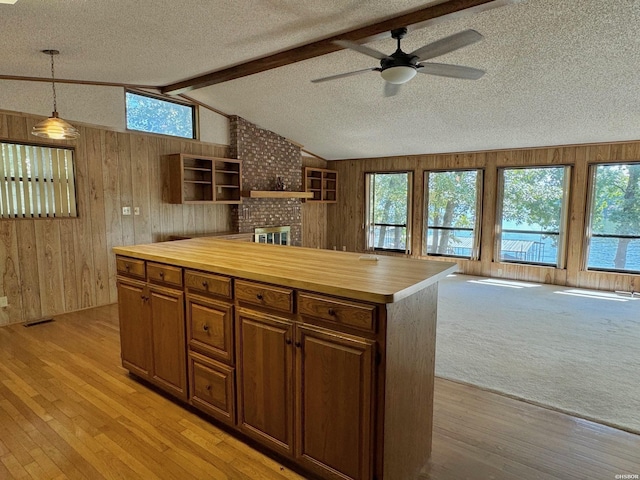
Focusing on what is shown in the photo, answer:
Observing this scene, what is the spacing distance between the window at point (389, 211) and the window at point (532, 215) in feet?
5.81

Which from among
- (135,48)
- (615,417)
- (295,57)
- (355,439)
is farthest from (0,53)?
(615,417)

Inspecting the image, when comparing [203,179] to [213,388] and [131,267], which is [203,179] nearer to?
[131,267]

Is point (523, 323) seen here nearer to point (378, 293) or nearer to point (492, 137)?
point (492, 137)

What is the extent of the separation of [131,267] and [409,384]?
1992 millimetres

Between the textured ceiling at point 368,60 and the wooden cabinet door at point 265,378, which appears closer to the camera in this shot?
the wooden cabinet door at point 265,378

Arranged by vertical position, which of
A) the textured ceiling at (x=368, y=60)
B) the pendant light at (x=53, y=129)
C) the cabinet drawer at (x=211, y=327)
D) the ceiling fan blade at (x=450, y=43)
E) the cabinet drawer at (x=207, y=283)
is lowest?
the cabinet drawer at (x=211, y=327)

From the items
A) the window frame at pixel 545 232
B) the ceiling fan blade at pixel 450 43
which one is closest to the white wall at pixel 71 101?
the ceiling fan blade at pixel 450 43

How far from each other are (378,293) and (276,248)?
140 cm

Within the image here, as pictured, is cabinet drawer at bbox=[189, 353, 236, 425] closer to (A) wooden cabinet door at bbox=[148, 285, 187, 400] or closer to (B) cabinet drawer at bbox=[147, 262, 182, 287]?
(A) wooden cabinet door at bbox=[148, 285, 187, 400]

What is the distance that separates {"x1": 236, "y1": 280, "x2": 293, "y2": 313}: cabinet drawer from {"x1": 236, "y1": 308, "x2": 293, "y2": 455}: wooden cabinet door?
0.06 m

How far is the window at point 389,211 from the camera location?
7738mm

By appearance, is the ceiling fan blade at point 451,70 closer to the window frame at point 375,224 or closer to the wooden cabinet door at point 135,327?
the wooden cabinet door at point 135,327

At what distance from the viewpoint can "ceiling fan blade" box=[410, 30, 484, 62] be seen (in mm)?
2342

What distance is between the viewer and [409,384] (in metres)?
1.69
